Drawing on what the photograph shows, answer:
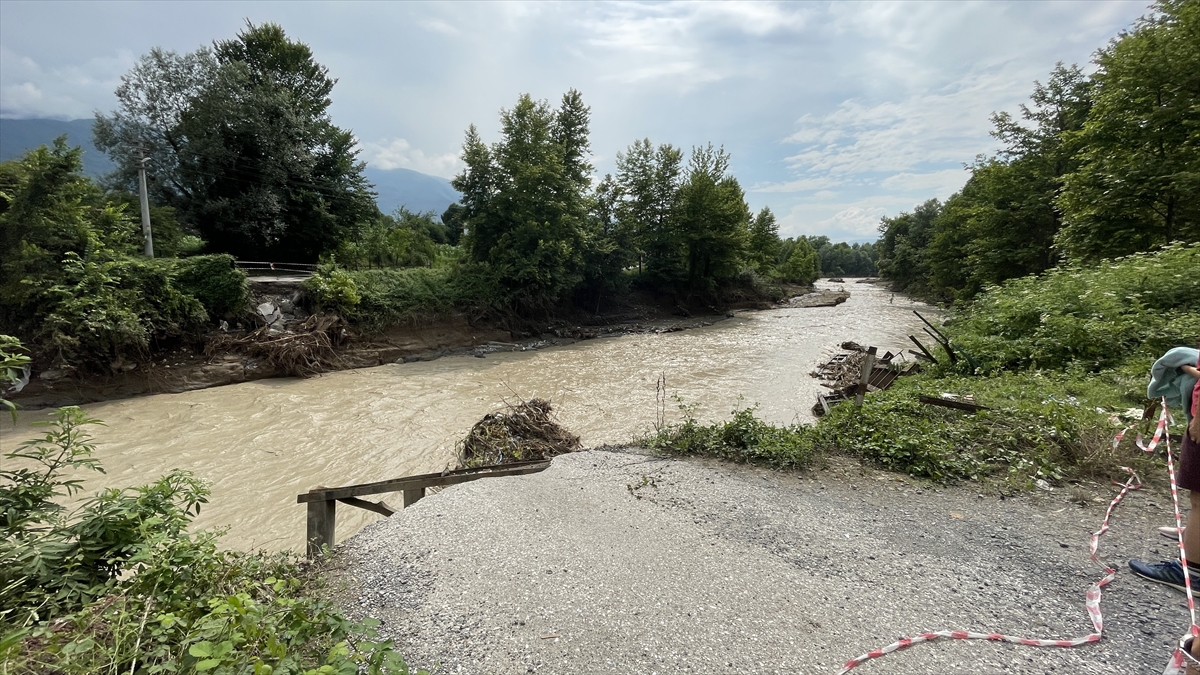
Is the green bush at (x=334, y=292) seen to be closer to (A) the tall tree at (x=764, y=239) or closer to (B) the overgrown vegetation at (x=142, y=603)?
(B) the overgrown vegetation at (x=142, y=603)

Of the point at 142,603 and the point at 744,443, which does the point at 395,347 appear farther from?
the point at 142,603

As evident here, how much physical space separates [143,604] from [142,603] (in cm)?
2

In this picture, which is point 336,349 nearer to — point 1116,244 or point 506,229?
point 506,229

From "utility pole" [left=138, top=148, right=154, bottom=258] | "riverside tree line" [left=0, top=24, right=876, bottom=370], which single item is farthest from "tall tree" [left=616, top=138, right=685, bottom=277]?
"utility pole" [left=138, top=148, right=154, bottom=258]

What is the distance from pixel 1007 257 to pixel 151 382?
1326 inches

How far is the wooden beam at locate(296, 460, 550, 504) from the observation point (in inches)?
192

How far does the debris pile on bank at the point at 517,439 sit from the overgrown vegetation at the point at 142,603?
14.7 feet

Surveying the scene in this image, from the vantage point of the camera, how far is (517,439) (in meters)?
8.17

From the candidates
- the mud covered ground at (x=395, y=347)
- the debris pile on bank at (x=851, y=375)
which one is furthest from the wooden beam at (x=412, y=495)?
the mud covered ground at (x=395, y=347)

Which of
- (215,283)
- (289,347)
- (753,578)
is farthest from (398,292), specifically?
(753,578)

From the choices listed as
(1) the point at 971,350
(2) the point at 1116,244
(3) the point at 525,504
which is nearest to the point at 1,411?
(3) the point at 525,504

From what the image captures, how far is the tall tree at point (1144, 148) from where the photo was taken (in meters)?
10.9

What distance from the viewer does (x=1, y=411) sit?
10.9 metres

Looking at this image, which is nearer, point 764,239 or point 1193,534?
point 1193,534
